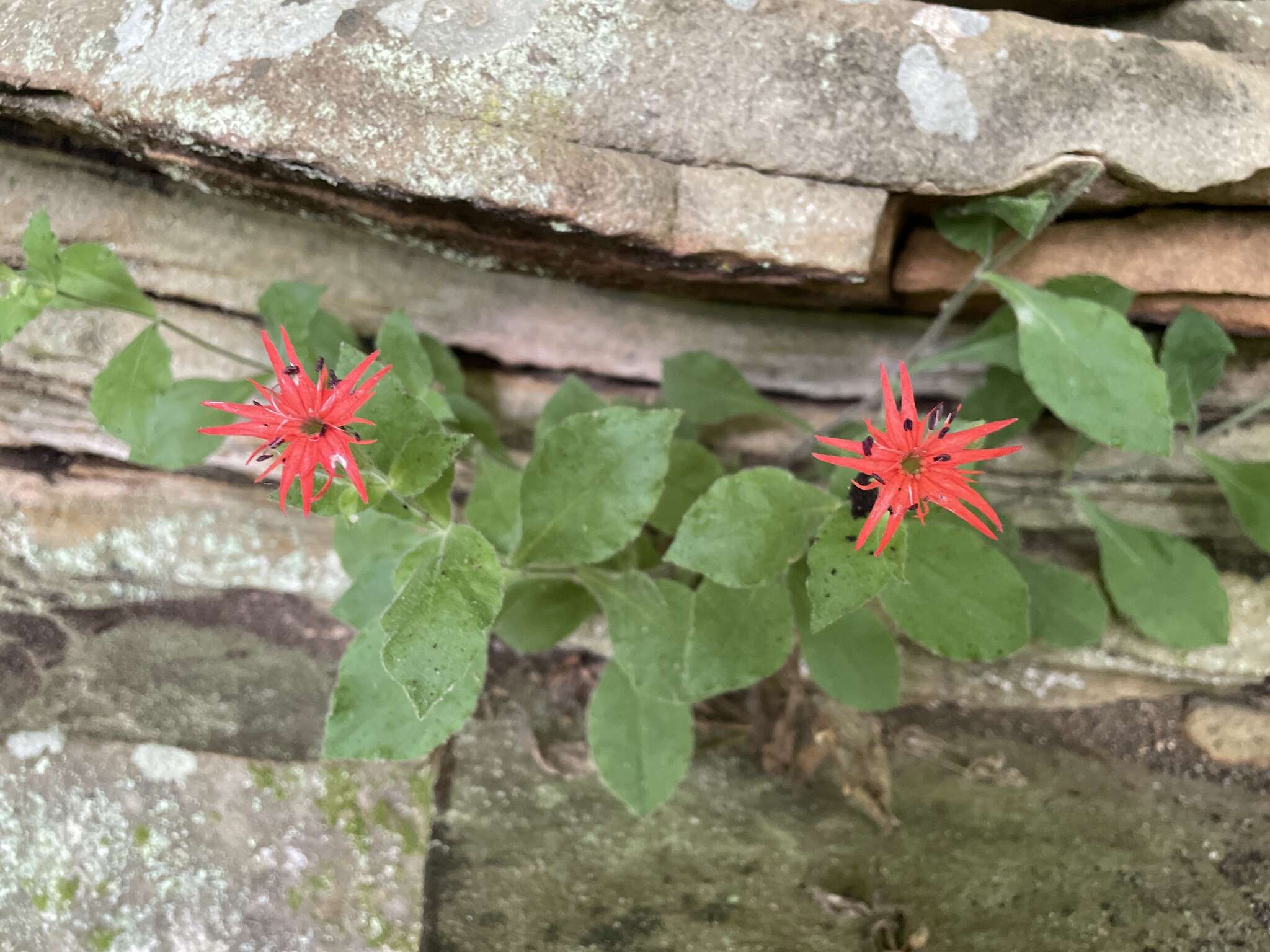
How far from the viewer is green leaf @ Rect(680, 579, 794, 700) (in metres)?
1.28

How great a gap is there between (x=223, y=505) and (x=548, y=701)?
77cm

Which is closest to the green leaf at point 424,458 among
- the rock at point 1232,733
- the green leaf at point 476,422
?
the green leaf at point 476,422

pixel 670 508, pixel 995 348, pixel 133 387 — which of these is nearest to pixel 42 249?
pixel 133 387

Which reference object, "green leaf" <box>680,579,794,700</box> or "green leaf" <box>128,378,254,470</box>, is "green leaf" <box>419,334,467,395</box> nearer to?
"green leaf" <box>128,378,254,470</box>

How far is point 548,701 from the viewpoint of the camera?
170cm

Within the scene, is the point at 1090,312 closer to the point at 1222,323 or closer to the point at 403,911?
the point at 1222,323

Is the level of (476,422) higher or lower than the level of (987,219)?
lower

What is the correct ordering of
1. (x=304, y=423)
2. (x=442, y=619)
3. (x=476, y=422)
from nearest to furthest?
(x=304, y=423) < (x=442, y=619) < (x=476, y=422)

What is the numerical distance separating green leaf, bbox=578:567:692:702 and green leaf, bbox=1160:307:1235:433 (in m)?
0.89

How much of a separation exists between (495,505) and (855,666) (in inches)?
25.4

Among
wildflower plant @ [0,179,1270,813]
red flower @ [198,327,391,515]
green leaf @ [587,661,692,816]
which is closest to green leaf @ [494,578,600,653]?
Answer: wildflower plant @ [0,179,1270,813]

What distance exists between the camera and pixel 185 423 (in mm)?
1461

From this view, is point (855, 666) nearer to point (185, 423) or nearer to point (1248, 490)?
point (1248, 490)

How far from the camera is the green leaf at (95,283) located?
4.33 feet
